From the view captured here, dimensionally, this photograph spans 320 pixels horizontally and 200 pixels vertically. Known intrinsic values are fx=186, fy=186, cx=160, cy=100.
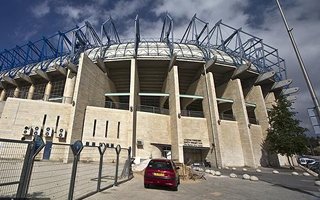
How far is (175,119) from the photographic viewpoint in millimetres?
28328

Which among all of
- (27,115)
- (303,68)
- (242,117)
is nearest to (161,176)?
(303,68)

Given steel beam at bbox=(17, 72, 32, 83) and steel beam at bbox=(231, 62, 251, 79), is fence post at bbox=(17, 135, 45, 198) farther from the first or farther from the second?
steel beam at bbox=(17, 72, 32, 83)

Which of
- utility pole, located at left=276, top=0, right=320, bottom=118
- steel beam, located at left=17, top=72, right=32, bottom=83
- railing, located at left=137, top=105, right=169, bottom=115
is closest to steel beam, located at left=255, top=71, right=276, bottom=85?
railing, located at left=137, top=105, right=169, bottom=115

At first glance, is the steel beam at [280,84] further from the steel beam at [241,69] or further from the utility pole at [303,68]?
the utility pole at [303,68]

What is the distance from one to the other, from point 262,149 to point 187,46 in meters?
24.1

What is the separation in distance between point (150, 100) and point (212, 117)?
16.9 m

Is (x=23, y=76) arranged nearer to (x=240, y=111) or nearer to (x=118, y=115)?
(x=118, y=115)

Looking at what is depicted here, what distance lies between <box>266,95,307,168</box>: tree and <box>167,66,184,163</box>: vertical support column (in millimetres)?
14845

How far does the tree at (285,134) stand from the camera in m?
27.1

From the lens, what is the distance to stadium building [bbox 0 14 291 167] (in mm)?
24953

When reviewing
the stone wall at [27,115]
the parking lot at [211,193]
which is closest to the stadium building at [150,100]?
the stone wall at [27,115]

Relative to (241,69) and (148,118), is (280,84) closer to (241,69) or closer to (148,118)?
(241,69)

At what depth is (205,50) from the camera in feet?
120

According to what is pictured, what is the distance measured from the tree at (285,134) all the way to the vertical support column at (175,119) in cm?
1484
